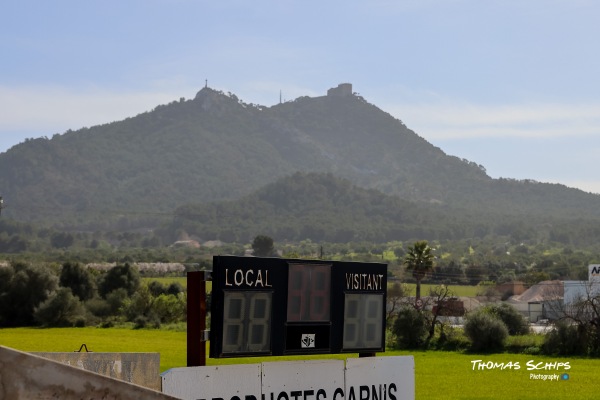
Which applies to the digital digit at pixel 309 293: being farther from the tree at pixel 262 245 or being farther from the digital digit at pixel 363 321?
the tree at pixel 262 245

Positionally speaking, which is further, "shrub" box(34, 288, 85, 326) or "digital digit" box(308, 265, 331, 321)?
"shrub" box(34, 288, 85, 326)

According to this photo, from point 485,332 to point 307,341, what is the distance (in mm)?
41600

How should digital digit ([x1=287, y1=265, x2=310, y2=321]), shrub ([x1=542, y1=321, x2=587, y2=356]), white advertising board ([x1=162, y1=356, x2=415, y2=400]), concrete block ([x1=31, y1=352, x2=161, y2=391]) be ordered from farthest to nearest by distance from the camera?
shrub ([x1=542, y1=321, x2=587, y2=356]), digital digit ([x1=287, y1=265, x2=310, y2=321]), concrete block ([x1=31, y1=352, x2=161, y2=391]), white advertising board ([x1=162, y1=356, x2=415, y2=400])

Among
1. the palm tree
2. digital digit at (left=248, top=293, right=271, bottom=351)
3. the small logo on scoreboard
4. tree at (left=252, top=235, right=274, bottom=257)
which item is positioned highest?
tree at (left=252, top=235, right=274, bottom=257)

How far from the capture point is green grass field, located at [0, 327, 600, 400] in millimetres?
37812

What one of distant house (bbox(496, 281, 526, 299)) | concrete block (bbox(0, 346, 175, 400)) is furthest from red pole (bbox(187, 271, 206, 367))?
distant house (bbox(496, 281, 526, 299))

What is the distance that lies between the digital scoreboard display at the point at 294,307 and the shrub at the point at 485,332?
130 feet

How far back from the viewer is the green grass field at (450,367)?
37812mm

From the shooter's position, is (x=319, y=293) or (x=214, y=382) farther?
(x=319, y=293)

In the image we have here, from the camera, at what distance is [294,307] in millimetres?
14516

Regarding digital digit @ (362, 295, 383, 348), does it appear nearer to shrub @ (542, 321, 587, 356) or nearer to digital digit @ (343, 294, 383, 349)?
digital digit @ (343, 294, 383, 349)

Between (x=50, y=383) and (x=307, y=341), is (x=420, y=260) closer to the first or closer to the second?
(x=307, y=341)

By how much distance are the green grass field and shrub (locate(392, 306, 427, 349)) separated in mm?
2617

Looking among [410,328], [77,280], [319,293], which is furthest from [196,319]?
[77,280]
